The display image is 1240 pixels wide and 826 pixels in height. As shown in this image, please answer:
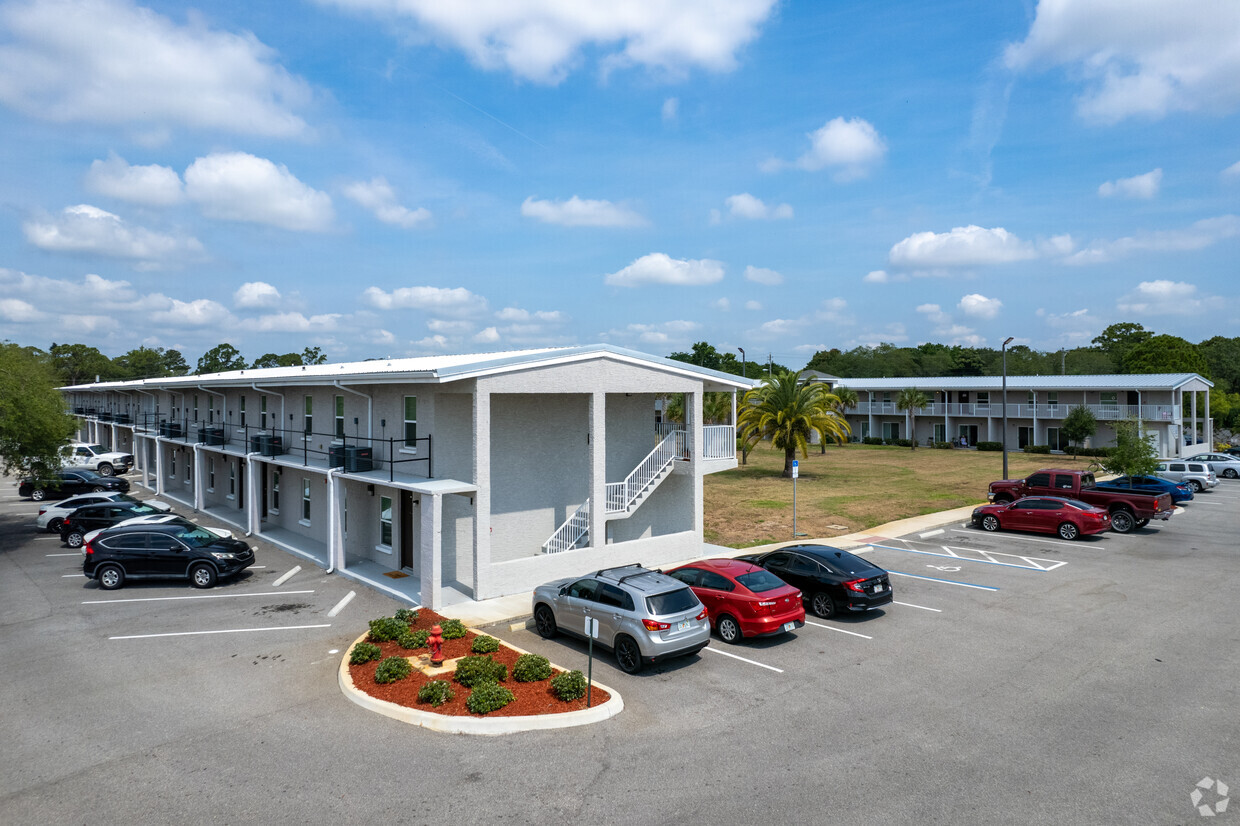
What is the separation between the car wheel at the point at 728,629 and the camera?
539 inches

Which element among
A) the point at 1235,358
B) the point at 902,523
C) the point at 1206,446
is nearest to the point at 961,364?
the point at 1235,358

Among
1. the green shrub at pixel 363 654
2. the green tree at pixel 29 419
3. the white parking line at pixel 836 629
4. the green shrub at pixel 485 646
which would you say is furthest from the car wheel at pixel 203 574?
the white parking line at pixel 836 629

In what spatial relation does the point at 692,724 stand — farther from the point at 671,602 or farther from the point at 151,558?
Result: the point at 151,558

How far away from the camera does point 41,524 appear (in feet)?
84.0

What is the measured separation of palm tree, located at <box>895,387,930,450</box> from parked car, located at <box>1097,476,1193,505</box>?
97.1ft

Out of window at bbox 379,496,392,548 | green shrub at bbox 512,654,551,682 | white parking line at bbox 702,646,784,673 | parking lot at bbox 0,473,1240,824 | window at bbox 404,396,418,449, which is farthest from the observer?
window at bbox 379,496,392,548

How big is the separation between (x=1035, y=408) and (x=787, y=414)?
86.5 feet

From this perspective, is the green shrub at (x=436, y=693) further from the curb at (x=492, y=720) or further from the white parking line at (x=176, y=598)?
the white parking line at (x=176, y=598)

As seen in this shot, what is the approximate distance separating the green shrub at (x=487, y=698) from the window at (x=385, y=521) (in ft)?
35.6

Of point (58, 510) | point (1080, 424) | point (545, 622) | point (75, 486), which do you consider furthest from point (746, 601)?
point (1080, 424)

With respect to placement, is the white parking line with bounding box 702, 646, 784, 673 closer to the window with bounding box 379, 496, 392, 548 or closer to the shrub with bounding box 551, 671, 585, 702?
the shrub with bounding box 551, 671, 585, 702

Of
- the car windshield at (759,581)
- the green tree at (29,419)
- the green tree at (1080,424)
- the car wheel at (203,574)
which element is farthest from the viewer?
the green tree at (1080,424)

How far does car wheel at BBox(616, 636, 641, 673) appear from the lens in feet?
39.3

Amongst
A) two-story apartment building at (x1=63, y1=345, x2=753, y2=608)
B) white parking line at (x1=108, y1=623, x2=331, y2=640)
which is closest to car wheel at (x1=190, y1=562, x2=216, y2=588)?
two-story apartment building at (x1=63, y1=345, x2=753, y2=608)
